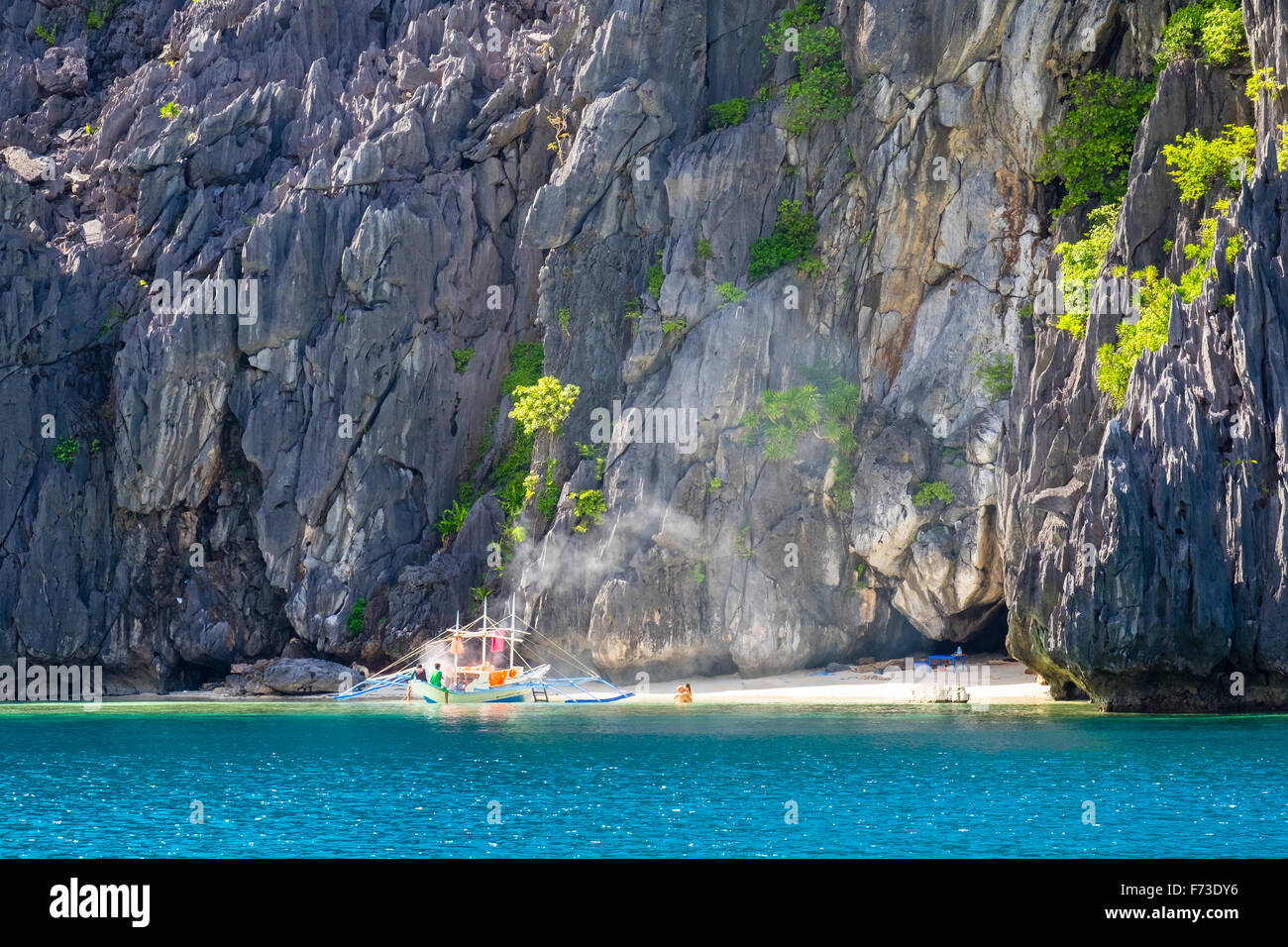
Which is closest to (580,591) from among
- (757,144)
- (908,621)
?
(908,621)

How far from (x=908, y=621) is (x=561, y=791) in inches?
1036

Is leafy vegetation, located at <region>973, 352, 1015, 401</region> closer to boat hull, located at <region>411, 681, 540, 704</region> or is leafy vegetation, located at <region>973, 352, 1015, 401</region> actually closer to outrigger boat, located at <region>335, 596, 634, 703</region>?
outrigger boat, located at <region>335, 596, 634, 703</region>

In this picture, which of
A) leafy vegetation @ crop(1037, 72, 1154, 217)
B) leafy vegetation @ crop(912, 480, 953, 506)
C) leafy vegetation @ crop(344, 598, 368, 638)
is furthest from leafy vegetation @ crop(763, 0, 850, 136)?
leafy vegetation @ crop(344, 598, 368, 638)

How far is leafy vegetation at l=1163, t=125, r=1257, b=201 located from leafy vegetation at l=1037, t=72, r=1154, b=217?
12.7ft

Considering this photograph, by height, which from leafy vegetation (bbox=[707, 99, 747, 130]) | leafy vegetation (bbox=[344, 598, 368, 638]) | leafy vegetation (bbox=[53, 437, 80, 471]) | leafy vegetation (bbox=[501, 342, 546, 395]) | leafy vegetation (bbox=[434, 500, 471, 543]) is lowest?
leafy vegetation (bbox=[344, 598, 368, 638])

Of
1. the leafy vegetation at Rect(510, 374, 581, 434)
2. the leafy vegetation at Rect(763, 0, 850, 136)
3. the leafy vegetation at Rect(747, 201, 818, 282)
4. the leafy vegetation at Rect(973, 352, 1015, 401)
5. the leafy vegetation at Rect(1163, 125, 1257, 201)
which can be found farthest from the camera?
the leafy vegetation at Rect(510, 374, 581, 434)

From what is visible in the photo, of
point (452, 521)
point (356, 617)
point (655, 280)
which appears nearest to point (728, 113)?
point (655, 280)

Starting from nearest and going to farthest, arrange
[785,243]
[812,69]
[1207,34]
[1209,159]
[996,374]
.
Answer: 1. [1209,159]
2. [1207,34]
3. [996,374]
4. [785,243]
5. [812,69]

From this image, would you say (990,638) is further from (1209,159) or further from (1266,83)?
(1266,83)

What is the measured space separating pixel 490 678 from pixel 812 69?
26.7m

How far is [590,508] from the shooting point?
1875 inches

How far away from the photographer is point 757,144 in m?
49.3

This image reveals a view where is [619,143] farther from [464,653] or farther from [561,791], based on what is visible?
[561,791]

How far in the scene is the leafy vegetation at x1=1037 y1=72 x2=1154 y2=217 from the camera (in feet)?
133
